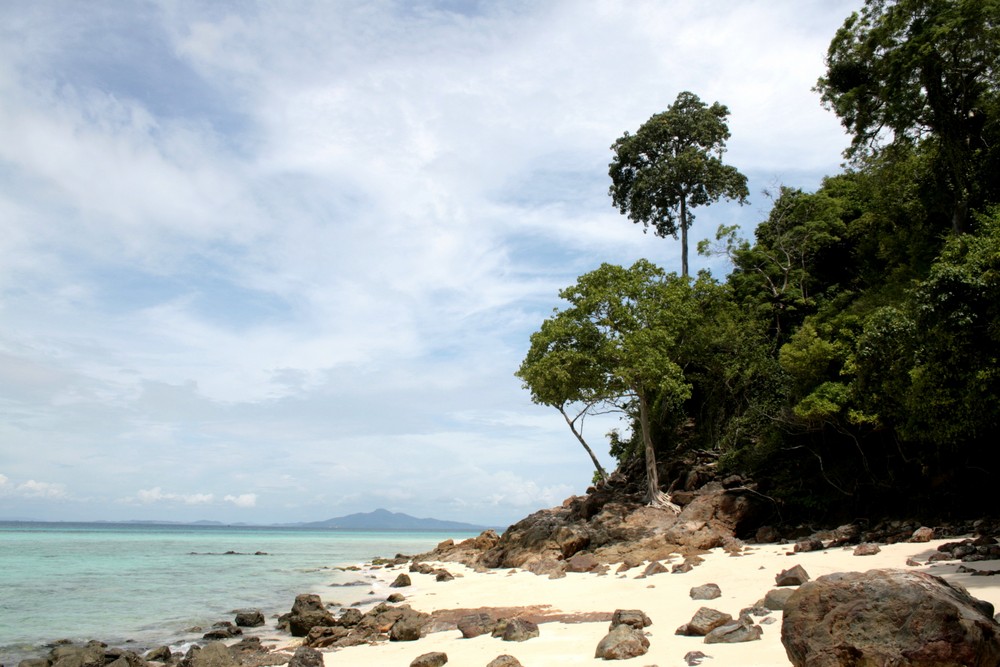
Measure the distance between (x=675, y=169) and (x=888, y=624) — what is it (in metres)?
30.3

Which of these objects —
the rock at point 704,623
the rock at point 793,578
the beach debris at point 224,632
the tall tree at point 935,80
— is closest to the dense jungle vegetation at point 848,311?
the tall tree at point 935,80

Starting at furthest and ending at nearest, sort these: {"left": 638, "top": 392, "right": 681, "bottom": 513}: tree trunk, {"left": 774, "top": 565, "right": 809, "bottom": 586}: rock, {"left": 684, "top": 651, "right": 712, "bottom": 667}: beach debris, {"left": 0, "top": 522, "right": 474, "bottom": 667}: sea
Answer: {"left": 638, "top": 392, "right": 681, "bottom": 513}: tree trunk, {"left": 0, "top": 522, "right": 474, "bottom": 667}: sea, {"left": 774, "top": 565, "right": 809, "bottom": 586}: rock, {"left": 684, "top": 651, "right": 712, "bottom": 667}: beach debris

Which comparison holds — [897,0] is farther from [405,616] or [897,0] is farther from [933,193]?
[405,616]

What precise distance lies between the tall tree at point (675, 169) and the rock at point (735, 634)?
25.7 meters

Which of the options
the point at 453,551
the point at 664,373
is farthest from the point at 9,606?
the point at 664,373

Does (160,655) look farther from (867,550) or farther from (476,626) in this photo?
(867,550)

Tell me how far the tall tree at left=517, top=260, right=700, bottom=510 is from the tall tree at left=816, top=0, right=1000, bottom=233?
924 cm

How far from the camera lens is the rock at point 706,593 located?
11.0m

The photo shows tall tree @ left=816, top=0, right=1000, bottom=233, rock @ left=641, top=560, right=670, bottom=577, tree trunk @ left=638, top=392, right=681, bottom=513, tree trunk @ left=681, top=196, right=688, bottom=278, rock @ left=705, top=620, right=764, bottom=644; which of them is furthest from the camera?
tree trunk @ left=681, top=196, right=688, bottom=278

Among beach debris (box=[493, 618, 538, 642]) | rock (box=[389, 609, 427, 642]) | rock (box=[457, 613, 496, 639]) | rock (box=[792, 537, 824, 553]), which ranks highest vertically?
rock (box=[792, 537, 824, 553])

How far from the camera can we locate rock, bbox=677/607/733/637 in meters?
8.37

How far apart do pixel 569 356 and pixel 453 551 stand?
1392 centimetres

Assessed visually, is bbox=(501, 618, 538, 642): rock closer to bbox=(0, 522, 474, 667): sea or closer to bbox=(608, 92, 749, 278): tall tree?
bbox=(0, 522, 474, 667): sea

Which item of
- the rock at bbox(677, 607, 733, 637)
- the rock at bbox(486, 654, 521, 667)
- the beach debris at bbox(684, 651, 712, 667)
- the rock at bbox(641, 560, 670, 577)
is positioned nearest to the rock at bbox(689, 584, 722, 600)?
the rock at bbox(677, 607, 733, 637)
